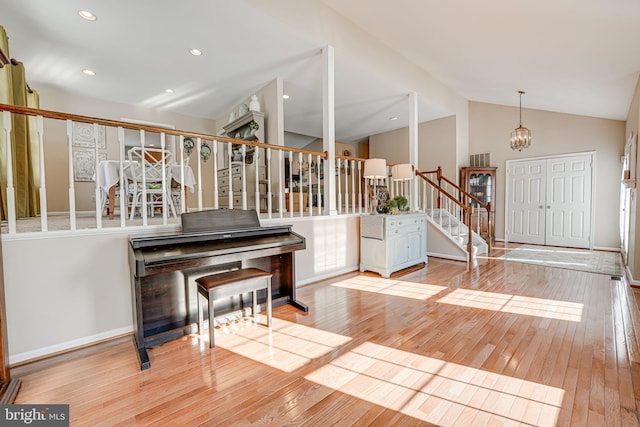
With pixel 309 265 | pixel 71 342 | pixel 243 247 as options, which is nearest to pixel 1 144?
pixel 71 342

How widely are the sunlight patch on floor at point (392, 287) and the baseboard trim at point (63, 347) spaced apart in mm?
2364

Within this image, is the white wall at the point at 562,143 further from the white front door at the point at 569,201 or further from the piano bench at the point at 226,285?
the piano bench at the point at 226,285

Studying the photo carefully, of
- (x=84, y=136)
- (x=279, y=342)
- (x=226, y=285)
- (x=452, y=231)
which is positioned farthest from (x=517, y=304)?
(x=84, y=136)

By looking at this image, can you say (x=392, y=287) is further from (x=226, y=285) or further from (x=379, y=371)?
(x=226, y=285)

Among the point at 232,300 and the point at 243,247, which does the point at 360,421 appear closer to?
the point at 243,247

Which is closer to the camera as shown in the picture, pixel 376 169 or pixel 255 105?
pixel 376 169

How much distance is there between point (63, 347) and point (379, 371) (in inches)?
92.3

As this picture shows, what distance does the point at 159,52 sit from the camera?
154 inches

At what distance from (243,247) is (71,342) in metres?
1.45

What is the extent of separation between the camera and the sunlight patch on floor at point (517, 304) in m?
2.73

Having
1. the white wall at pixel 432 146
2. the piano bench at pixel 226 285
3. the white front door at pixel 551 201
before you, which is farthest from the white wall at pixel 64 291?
the white front door at pixel 551 201

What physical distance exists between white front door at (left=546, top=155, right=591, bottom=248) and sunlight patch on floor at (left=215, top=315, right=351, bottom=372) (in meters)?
6.67

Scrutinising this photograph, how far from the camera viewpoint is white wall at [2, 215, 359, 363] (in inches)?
75.4

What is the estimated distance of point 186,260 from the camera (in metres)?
2.05
